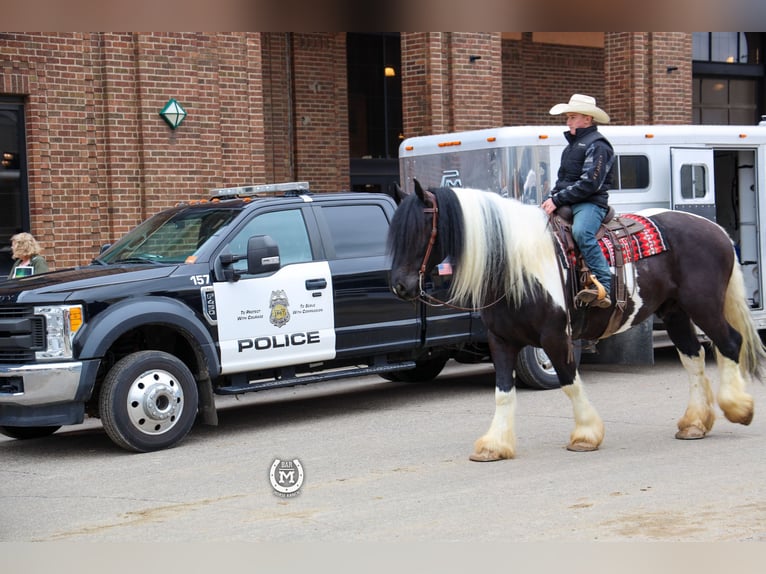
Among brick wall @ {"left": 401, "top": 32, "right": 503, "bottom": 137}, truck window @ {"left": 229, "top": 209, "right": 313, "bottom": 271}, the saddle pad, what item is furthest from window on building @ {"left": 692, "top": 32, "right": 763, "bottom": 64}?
the saddle pad

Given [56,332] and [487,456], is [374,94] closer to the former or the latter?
[56,332]

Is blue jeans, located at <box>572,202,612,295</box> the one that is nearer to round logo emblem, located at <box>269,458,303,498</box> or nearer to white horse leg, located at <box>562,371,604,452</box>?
white horse leg, located at <box>562,371,604,452</box>

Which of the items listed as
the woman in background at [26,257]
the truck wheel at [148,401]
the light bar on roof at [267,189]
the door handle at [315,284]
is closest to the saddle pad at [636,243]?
the door handle at [315,284]

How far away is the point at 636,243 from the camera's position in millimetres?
8359

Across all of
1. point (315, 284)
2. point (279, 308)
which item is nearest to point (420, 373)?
point (315, 284)

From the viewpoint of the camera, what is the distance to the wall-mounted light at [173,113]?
14445mm

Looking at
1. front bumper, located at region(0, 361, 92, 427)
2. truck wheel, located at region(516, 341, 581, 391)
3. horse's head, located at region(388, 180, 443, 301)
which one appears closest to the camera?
horse's head, located at region(388, 180, 443, 301)

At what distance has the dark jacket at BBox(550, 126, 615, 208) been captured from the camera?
793cm

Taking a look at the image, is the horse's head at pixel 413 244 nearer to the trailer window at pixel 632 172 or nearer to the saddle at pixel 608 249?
the saddle at pixel 608 249

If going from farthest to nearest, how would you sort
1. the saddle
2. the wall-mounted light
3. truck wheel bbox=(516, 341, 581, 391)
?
the wall-mounted light, truck wheel bbox=(516, 341, 581, 391), the saddle

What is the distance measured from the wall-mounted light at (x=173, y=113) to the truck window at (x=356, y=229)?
4959mm

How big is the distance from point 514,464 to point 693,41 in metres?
17.7

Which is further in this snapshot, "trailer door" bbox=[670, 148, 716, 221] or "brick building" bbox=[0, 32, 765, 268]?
"brick building" bbox=[0, 32, 765, 268]

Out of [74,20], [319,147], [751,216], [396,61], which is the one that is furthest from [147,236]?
[396,61]
